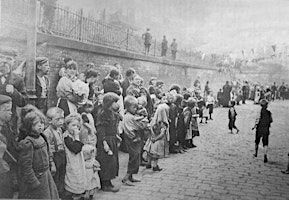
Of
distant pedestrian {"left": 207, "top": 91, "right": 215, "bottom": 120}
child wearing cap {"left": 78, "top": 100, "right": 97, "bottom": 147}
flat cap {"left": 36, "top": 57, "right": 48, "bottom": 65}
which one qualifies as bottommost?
child wearing cap {"left": 78, "top": 100, "right": 97, "bottom": 147}

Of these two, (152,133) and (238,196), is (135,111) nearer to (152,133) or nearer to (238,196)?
(152,133)

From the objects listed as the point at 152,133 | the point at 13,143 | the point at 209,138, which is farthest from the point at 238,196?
the point at 13,143

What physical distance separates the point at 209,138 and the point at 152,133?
80 cm

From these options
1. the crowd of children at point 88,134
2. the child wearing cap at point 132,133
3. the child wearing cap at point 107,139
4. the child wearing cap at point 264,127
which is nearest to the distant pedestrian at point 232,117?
the crowd of children at point 88,134

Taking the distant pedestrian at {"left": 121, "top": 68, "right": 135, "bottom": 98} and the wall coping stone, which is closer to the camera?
the wall coping stone

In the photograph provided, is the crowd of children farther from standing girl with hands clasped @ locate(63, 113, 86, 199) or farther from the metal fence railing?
the metal fence railing

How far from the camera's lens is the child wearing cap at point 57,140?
3.09 metres

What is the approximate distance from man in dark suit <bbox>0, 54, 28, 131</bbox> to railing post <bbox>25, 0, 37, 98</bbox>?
76mm

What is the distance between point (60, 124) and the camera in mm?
3141

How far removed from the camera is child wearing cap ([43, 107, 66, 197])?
3094 millimetres

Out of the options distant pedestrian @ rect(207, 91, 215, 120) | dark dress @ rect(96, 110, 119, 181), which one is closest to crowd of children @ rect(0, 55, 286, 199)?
dark dress @ rect(96, 110, 119, 181)

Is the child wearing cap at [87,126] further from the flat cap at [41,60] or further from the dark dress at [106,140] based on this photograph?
the flat cap at [41,60]

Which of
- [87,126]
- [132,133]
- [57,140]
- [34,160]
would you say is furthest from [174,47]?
[34,160]

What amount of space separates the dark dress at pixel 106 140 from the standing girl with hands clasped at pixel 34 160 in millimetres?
666
